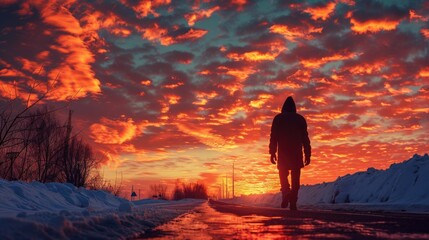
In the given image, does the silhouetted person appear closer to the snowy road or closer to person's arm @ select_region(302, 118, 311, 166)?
person's arm @ select_region(302, 118, 311, 166)

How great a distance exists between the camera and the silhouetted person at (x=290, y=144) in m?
12.5

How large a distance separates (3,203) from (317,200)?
20500 millimetres

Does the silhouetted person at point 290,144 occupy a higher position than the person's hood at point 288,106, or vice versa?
the person's hood at point 288,106

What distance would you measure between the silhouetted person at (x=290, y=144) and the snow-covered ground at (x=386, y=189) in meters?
2.63

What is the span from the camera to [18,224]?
3.51 m

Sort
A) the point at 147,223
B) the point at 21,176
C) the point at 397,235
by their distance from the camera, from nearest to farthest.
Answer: the point at 397,235 < the point at 147,223 < the point at 21,176

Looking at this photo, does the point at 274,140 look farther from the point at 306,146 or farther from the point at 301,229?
the point at 301,229

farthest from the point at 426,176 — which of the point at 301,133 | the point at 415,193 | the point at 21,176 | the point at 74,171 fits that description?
the point at 74,171

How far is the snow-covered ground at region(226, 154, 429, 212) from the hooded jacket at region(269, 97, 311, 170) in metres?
2.83

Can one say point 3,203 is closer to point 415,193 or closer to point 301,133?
point 301,133

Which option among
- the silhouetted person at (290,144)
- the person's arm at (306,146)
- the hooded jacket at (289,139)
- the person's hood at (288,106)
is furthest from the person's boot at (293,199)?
the person's hood at (288,106)

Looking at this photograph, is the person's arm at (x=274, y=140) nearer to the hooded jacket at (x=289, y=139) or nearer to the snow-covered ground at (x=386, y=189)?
the hooded jacket at (x=289, y=139)

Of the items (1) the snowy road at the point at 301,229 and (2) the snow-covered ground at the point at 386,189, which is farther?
(2) the snow-covered ground at the point at 386,189

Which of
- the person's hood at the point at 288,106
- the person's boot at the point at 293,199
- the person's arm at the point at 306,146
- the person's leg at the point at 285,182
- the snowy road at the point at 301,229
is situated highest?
the person's hood at the point at 288,106
